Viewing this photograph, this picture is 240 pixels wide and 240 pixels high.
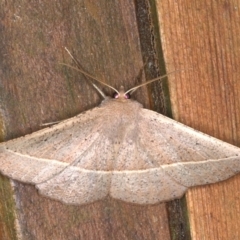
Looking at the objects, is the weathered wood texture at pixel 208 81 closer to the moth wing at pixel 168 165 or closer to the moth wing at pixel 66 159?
the moth wing at pixel 168 165

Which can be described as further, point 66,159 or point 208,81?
point 208,81

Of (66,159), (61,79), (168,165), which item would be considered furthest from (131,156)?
Result: (61,79)

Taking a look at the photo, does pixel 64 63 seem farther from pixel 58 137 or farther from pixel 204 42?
pixel 204 42

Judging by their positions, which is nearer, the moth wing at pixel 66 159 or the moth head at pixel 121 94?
the moth wing at pixel 66 159

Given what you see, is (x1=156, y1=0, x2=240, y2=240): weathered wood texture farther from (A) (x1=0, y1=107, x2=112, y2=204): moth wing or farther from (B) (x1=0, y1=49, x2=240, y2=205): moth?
(A) (x1=0, y1=107, x2=112, y2=204): moth wing

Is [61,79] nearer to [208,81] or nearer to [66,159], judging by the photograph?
[66,159]

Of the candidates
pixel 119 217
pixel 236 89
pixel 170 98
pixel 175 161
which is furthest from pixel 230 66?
pixel 119 217

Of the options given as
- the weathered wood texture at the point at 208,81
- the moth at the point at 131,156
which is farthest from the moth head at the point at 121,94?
the weathered wood texture at the point at 208,81
